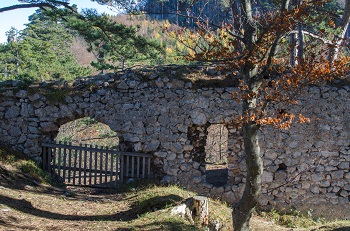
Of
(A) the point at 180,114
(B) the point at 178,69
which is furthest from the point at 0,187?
(B) the point at 178,69

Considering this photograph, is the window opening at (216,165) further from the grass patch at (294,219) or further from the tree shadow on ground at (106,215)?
the tree shadow on ground at (106,215)

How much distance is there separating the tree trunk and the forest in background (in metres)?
1.57

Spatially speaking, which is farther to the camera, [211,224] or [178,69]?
[178,69]

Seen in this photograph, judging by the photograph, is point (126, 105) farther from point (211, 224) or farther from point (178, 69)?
point (211, 224)

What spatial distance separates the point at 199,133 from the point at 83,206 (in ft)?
10.9

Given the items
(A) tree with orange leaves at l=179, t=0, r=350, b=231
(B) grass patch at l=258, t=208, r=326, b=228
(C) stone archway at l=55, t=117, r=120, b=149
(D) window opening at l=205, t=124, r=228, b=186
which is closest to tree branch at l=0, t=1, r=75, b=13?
(A) tree with orange leaves at l=179, t=0, r=350, b=231

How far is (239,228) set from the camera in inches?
269

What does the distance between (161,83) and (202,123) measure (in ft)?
4.66

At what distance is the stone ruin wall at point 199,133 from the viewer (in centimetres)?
998

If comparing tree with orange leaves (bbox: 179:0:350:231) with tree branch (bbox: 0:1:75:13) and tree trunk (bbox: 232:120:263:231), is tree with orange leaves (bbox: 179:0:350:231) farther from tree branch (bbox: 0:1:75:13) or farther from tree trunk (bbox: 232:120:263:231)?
tree branch (bbox: 0:1:75:13)

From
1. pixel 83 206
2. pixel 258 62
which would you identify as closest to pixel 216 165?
pixel 83 206

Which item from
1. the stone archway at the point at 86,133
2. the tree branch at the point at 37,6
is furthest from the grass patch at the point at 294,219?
the stone archway at the point at 86,133

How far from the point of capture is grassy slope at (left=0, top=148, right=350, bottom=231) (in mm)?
6707

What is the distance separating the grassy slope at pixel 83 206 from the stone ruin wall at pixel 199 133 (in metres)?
0.64
